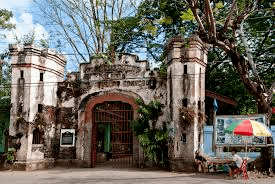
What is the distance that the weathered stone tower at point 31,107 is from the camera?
510 inches

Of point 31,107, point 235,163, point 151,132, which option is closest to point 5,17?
point 31,107

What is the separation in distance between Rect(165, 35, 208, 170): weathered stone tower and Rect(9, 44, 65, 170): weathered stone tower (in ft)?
16.7

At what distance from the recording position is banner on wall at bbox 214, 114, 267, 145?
10703mm

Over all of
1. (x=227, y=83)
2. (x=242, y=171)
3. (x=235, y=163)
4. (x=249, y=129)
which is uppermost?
(x=227, y=83)

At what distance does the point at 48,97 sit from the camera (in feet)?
45.5

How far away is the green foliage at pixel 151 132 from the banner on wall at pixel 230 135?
6.41ft

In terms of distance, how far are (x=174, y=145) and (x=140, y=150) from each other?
1567mm

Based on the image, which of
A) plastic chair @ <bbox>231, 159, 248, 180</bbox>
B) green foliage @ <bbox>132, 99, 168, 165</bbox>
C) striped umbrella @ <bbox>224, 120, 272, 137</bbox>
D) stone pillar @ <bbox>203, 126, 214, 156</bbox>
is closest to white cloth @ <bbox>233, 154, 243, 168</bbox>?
plastic chair @ <bbox>231, 159, 248, 180</bbox>

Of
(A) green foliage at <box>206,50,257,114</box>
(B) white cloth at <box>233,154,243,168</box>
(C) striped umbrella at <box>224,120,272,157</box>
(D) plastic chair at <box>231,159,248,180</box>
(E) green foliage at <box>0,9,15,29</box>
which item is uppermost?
(E) green foliage at <box>0,9,15,29</box>

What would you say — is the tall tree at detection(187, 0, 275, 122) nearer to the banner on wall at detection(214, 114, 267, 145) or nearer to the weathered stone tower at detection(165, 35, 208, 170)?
the banner on wall at detection(214, 114, 267, 145)

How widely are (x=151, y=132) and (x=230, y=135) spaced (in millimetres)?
2987

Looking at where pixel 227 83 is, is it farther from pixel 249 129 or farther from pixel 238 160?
pixel 249 129

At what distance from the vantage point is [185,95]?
40.1 ft

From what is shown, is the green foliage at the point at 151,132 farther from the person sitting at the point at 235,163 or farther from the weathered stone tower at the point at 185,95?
A: the person sitting at the point at 235,163
